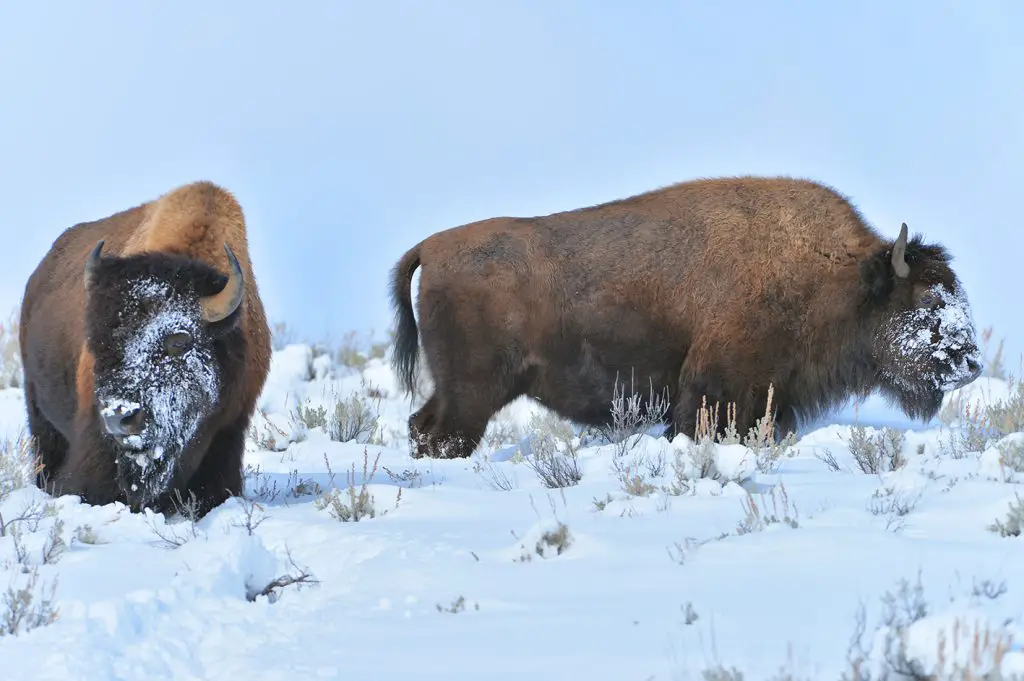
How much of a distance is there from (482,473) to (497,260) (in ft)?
8.09

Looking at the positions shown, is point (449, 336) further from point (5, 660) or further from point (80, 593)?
point (5, 660)

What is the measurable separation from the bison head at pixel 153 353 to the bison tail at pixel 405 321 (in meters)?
3.15

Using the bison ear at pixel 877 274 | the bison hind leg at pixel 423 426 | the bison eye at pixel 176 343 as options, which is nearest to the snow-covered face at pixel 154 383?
the bison eye at pixel 176 343

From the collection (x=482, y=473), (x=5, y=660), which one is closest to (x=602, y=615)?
(x=5, y=660)

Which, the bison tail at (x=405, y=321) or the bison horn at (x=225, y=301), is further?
the bison tail at (x=405, y=321)

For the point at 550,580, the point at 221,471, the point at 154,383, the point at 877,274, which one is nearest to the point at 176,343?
the point at 154,383

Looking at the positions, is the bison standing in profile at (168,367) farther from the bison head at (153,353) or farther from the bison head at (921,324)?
the bison head at (921,324)

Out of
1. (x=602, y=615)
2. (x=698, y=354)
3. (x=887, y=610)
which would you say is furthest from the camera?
(x=698, y=354)

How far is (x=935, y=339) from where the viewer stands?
8.47 metres

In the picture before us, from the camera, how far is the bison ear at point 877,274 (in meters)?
8.42

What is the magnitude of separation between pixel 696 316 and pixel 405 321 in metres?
2.26

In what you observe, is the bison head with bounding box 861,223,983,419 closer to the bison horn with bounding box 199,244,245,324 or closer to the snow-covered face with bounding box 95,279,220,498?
the bison horn with bounding box 199,244,245,324

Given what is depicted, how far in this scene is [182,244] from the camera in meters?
6.61

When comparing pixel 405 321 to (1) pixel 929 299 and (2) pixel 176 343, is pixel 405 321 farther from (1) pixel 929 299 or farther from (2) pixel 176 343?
(1) pixel 929 299
